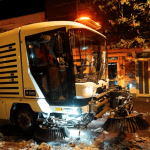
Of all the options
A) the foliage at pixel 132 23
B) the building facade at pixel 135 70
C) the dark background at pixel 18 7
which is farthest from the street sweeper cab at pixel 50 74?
the dark background at pixel 18 7

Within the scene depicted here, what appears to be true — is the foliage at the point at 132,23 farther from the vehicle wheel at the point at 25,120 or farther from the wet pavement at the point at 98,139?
the vehicle wheel at the point at 25,120

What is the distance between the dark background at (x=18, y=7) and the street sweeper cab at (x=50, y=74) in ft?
31.6

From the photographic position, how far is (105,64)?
641cm

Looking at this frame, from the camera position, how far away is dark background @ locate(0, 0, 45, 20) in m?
14.4

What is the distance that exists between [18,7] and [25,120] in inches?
505

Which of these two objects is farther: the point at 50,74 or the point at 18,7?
the point at 18,7

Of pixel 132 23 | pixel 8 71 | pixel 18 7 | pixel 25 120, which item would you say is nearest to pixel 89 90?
pixel 25 120

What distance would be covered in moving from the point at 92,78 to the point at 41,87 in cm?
152

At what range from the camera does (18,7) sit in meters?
15.3

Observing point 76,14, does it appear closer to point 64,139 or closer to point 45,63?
point 45,63

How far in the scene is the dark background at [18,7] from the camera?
1439 cm

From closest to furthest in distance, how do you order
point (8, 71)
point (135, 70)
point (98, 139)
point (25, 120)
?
1. point (98, 139)
2. point (25, 120)
3. point (8, 71)
4. point (135, 70)

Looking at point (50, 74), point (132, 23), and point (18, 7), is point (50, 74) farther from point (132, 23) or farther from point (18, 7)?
point (18, 7)

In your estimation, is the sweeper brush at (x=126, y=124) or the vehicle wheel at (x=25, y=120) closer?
the sweeper brush at (x=126, y=124)
